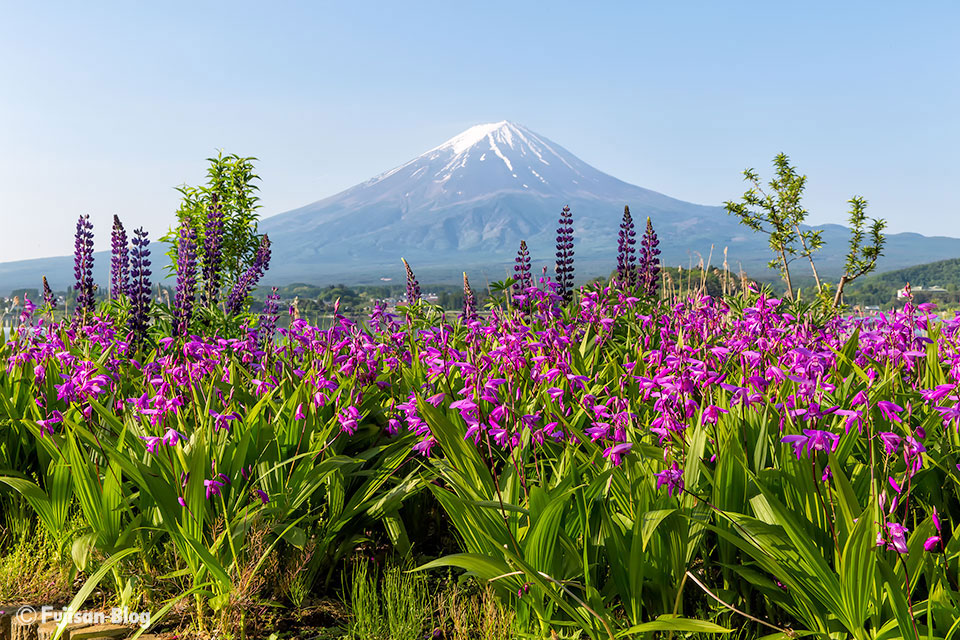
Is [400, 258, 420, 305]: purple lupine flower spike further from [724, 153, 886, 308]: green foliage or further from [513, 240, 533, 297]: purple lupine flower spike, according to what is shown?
[724, 153, 886, 308]: green foliage

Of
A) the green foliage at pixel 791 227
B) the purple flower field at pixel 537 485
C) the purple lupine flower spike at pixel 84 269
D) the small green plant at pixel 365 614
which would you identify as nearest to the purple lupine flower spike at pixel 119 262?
the purple lupine flower spike at pixel 84 269

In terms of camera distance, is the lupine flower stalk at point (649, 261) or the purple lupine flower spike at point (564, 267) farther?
the lupine flower stalk at point (649, 261)

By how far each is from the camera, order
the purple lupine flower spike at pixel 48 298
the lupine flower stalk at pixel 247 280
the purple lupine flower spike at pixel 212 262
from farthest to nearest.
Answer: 1. the lupine flower stalk at pixel 247 280
2. the purple lupine flower spike at pixel 212 262
3. the purple lupine flower spike at pixel 48 298

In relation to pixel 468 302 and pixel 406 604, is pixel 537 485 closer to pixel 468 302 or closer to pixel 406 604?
pixel 406 604

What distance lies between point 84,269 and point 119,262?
1.29 feet

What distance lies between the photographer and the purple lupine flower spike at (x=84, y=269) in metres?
7.73

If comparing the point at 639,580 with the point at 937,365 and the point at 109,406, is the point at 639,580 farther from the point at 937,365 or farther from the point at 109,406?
the point at 109,406

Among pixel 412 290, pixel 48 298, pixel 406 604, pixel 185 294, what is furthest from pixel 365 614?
pixel 48 298

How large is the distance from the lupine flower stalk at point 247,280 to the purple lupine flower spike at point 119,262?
116 centimetres

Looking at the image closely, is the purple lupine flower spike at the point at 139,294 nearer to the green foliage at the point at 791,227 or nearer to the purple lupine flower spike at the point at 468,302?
the purple lupine flower spike at the point at 468,302

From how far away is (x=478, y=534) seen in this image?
9.96 feet

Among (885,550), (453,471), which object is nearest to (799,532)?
(885,550)

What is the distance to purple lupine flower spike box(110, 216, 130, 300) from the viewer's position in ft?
26.1

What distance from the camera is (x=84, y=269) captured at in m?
8.08
